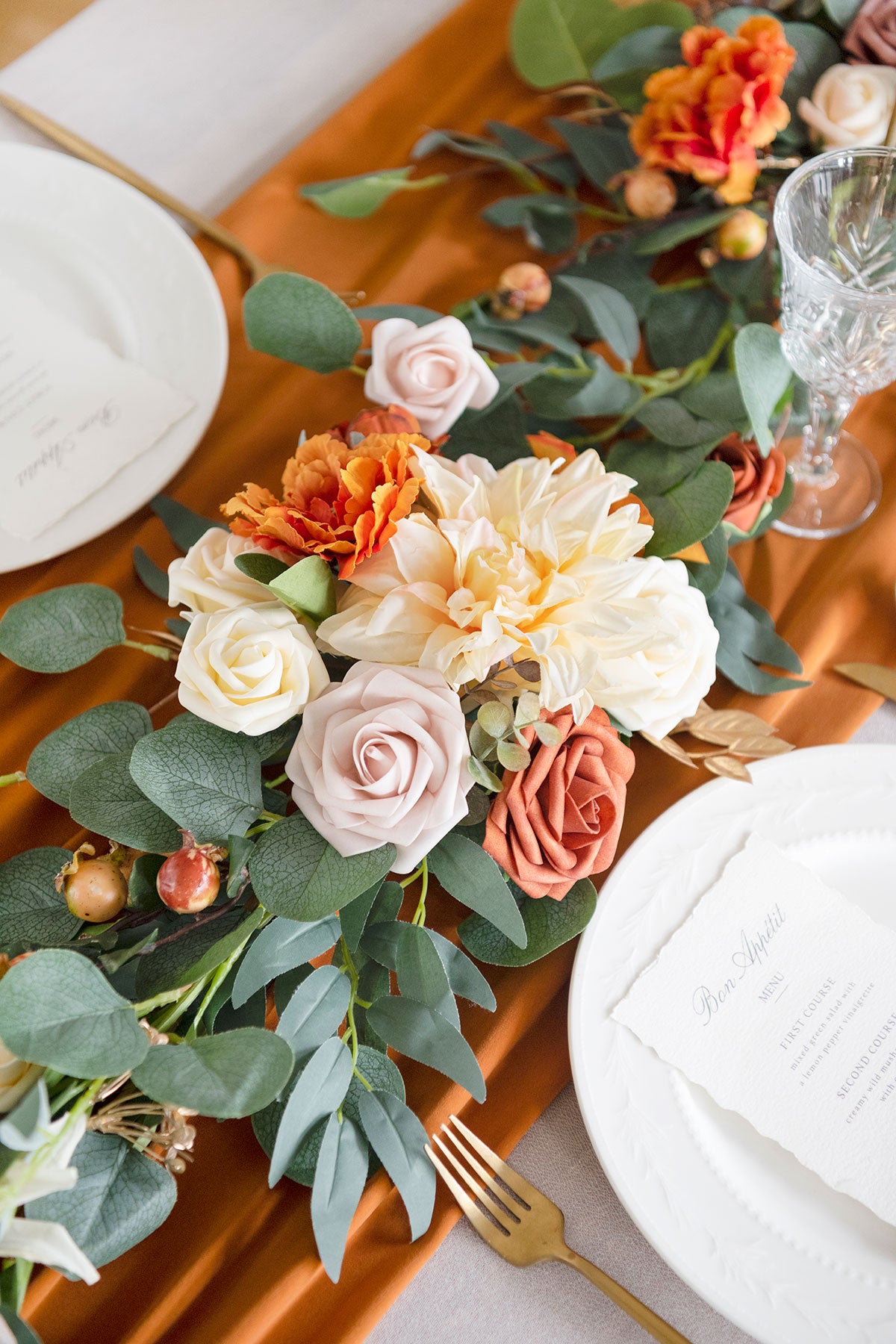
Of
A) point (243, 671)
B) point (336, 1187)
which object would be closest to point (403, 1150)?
point (336, 1187)

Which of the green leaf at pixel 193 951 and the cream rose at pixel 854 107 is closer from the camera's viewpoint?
the green leaf at pixel 193 951

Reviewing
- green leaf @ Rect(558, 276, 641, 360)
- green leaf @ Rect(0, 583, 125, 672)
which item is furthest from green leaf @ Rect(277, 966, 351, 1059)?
green leaf @ Rect(558, 276, 641, 360)

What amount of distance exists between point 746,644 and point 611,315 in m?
0.25

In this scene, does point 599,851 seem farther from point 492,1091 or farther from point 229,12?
point 229,12

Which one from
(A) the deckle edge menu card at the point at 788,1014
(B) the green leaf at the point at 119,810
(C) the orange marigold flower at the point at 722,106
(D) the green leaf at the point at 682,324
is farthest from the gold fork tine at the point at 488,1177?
(C) the orange marigold flower at the point at 722,106

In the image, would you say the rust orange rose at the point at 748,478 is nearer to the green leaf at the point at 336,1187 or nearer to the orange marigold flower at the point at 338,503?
the orange marigold flower at the point at 338,503

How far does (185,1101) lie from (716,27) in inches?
31.9

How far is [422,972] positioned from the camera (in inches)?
18.2

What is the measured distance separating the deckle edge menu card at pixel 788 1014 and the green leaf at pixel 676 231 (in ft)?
1.49

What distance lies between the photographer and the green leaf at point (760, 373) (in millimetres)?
566

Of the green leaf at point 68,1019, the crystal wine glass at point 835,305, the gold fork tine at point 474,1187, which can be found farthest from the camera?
the crystal wine glass at point 835,305

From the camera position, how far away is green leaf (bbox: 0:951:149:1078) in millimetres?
378

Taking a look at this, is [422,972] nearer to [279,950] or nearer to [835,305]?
[279,950]

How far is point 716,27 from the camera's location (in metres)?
0.74
